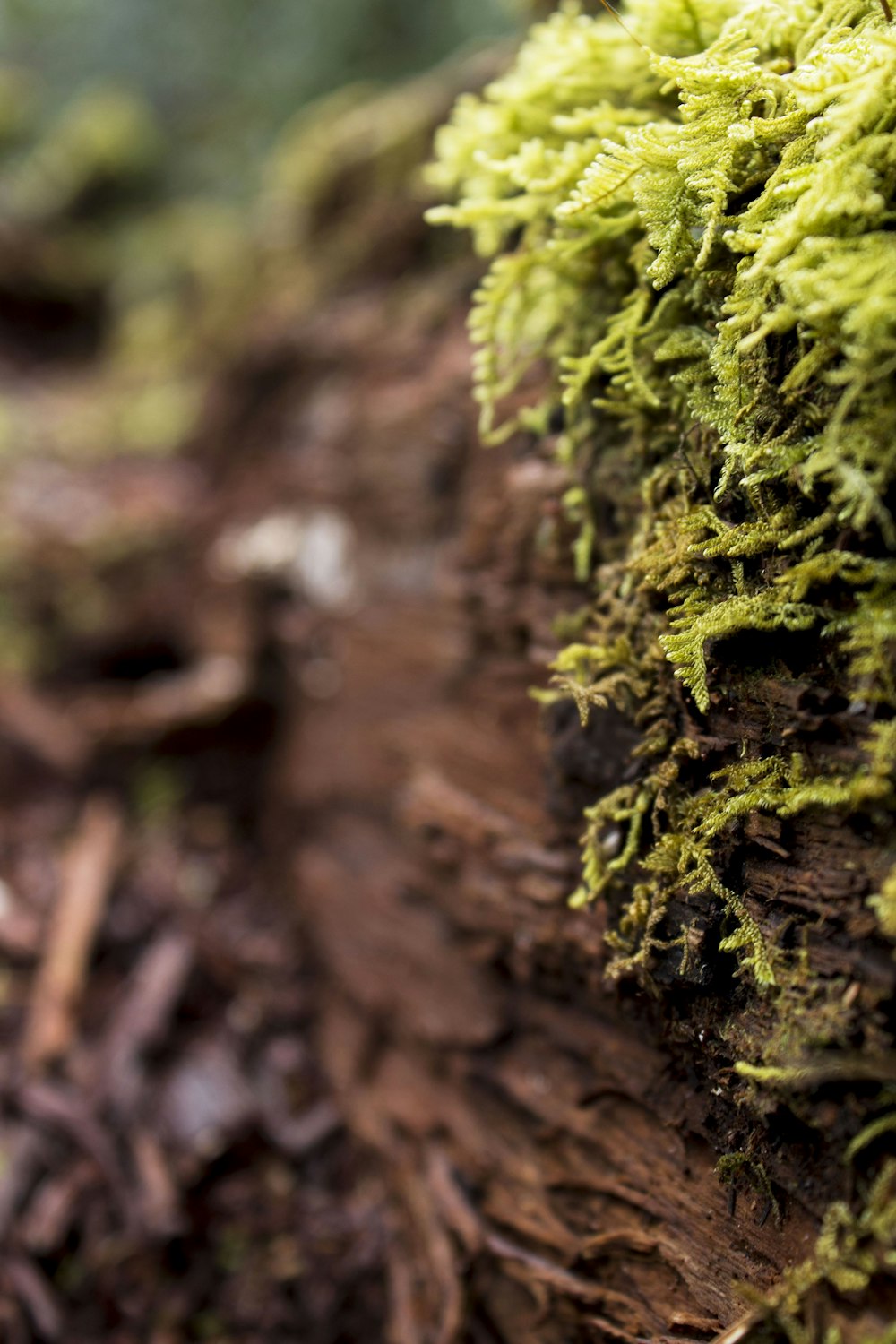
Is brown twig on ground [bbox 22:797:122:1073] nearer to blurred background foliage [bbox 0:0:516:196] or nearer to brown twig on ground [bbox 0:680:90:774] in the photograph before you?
brown twig on ground [bbox 0:680:90:774]

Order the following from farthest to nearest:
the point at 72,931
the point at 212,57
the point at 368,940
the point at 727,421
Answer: the point at 212,57 < the point at 72,931 < the point at 368,940 < the point at 727,421

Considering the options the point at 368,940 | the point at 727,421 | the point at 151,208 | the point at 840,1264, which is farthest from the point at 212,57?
the point at 840,1264

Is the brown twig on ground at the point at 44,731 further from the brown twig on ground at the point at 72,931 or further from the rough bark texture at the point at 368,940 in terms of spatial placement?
the brown twig on ground at the point at 72,931

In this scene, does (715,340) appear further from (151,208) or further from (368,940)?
(151,208)

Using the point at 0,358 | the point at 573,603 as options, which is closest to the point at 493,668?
the point at 573,603

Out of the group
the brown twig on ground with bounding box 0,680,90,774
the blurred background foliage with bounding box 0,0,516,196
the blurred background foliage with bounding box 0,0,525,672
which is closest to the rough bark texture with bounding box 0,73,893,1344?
the brown twig on ground with bounding box 0,680,90,774

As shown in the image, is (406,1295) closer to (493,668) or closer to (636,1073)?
(636,1073)
